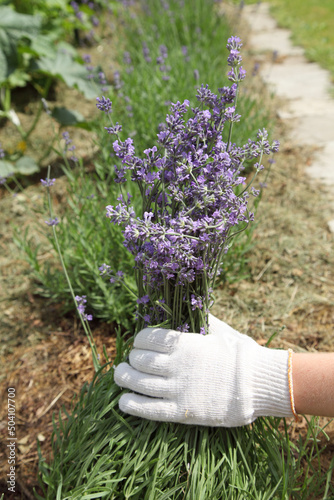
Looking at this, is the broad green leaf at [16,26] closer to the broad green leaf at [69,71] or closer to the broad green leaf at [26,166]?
the broad green leaf at [69,71]

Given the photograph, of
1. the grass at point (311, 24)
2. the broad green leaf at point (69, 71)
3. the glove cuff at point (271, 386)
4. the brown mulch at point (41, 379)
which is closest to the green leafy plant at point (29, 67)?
the broad green leaf at point (69, 71)

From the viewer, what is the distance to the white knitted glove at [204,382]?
3.99 ft

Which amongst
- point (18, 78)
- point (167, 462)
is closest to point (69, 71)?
point (18, 78)

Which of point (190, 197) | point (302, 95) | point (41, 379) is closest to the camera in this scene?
point (190, 197)

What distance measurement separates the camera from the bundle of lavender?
107 centimetres

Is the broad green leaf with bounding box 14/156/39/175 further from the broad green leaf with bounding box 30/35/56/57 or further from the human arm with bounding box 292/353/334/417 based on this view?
the human arm with bounding box 292/353/334/417

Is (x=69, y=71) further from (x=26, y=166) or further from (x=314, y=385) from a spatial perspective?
(x=314, y=385)

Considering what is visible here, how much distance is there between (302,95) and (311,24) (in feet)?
7.18

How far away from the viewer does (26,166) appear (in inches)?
115

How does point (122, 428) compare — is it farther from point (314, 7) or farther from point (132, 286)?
point (314, 7)

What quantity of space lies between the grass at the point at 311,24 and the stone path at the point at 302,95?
10 cm

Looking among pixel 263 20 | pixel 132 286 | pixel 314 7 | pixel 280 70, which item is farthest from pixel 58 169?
pixel 314 7

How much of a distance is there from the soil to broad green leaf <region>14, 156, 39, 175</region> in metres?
0.47

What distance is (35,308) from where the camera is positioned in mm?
2184
